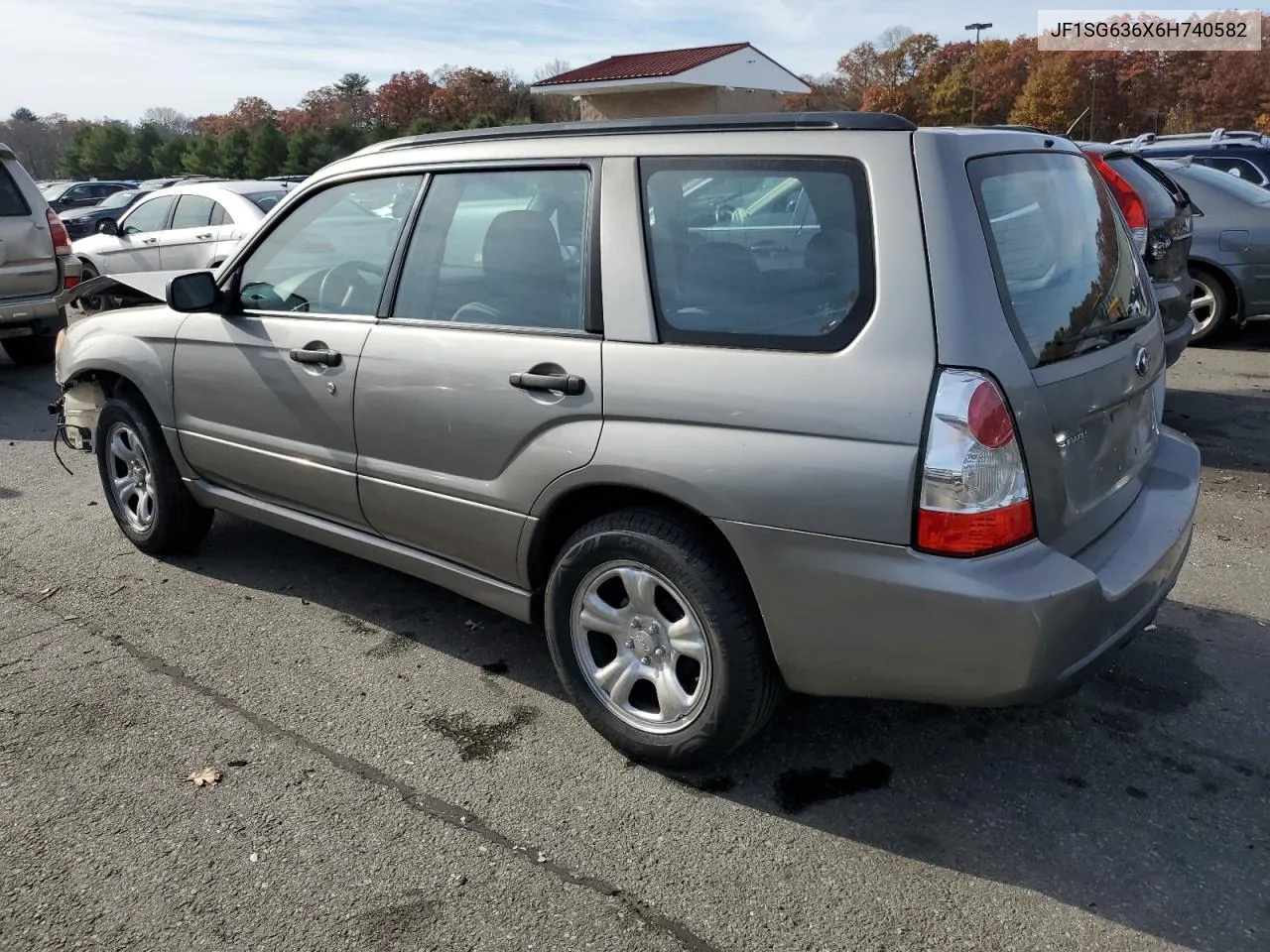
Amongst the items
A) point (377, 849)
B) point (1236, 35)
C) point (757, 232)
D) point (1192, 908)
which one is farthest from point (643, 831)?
point (1236, 35)

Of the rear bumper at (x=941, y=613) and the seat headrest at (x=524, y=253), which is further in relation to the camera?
the seat headrest at (x=524, y=253)

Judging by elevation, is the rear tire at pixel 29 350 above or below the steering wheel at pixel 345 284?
below

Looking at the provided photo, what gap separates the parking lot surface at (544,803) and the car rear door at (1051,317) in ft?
2.71

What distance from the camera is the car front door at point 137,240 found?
1170 cm

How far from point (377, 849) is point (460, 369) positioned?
1.45 m

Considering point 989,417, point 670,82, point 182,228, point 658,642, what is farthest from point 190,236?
point 670,82

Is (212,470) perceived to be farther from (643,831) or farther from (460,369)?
(643,831)

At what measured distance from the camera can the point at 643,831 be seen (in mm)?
2883

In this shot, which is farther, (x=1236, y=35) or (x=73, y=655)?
(x=1236, y=35)

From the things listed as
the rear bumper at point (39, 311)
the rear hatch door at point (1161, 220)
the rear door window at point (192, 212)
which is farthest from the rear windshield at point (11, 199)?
the rear hatch door at point (1161, 220)

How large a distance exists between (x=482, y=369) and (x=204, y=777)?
4.93 ft

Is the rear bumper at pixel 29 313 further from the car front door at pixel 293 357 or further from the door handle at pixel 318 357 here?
the door handle at pixel 318 357

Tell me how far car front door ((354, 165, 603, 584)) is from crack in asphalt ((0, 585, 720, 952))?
747 mm

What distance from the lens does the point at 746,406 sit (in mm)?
2697
